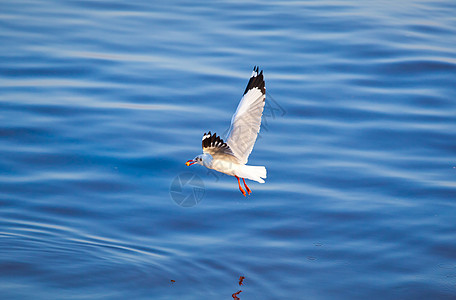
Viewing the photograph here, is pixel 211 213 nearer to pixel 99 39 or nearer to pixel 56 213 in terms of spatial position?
pixel 56 213

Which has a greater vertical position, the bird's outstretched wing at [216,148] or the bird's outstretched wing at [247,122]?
the bird's outstretched wing at [247,122]

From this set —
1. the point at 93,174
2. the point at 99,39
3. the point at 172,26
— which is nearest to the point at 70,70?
the point at 99,39

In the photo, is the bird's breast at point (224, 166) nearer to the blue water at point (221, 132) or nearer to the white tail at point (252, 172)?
the white tail at point (252, 172)

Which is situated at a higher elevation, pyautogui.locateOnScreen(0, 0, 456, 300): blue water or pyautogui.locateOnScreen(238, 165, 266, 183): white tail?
pyautogui.locateOnScreen(0, 0, 456, 300): blue water

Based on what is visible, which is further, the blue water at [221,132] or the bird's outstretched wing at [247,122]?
the blue water at [221,132]

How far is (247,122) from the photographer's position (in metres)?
8.70

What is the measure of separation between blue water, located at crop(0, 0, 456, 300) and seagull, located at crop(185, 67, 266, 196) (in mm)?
2519

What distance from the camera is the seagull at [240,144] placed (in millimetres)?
8023

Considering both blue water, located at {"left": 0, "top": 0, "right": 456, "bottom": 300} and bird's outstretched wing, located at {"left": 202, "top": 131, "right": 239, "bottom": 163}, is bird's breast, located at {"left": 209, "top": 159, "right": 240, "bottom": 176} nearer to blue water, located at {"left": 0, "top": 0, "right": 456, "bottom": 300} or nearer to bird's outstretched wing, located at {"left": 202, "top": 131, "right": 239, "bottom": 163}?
bird's outstretched wing, located at {"left": 202, "top": 131, "right": 239, "bottom": 163}

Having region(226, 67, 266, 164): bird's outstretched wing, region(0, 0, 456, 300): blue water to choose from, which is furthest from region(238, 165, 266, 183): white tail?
region(0, 0, 456, 300): blue water

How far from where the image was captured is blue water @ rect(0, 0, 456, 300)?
10695 millimetres

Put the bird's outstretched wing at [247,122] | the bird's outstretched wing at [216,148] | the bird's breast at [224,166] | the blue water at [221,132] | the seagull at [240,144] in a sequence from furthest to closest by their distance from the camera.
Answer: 1. the blue water at [221,132]
2. the bird's outstretched wing at [247,122]
3. the bird's breast at [224,166]
4. the seagull at [240,144]
5. the bird's outstretched wing at [216,148]

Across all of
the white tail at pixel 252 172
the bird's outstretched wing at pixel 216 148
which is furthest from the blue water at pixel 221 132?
the bird's outstretched wing at pixel 216 148

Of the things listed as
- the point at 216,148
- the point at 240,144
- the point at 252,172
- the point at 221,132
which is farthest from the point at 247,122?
the point at 221,132
